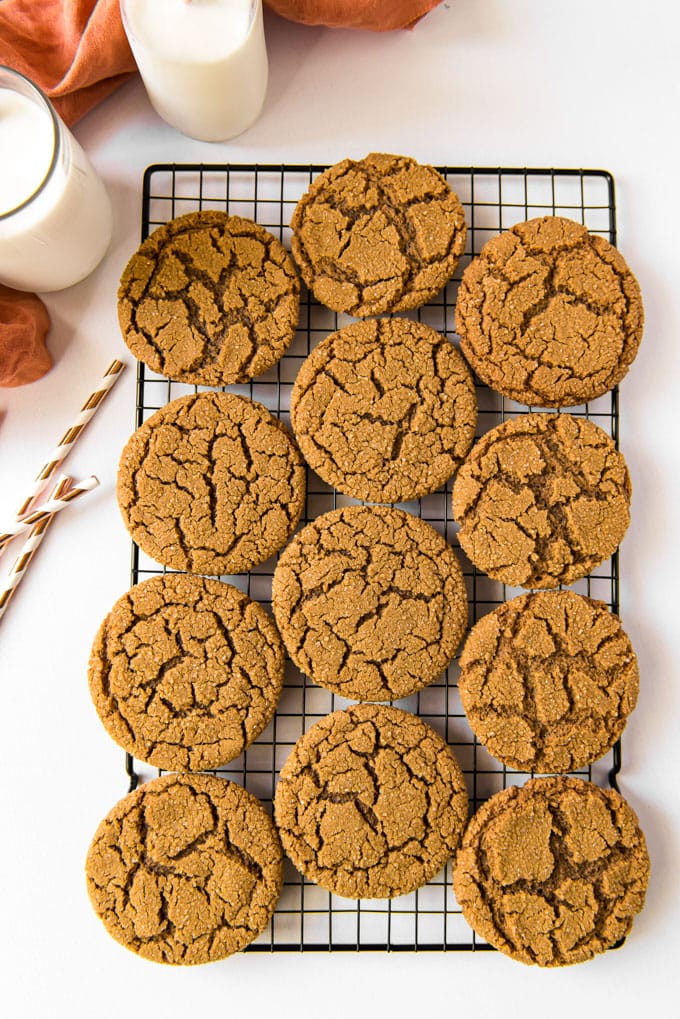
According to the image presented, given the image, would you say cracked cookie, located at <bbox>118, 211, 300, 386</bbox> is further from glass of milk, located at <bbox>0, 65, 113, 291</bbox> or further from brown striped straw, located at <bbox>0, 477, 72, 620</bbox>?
brown striped straw, located at <bbox>0, 477, 72, 620</bbox>

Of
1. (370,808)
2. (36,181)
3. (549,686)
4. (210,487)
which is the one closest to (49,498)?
(210,487)

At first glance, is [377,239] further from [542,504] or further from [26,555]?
[26,555]

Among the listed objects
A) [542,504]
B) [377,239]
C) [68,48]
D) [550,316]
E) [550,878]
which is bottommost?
[550,878]

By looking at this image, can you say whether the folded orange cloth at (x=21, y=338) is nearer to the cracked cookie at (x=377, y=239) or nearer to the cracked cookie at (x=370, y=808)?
the cracked cookie at (x=377, y=239)

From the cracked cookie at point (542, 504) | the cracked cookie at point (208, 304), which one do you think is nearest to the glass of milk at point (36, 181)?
the cracked cookie at point (208, 304)

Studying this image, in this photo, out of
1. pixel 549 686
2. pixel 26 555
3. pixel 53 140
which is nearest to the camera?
pixel 53 140

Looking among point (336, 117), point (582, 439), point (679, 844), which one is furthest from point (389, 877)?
point (336, 117)

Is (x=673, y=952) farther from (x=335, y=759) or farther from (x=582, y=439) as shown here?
(x=582, y=439)

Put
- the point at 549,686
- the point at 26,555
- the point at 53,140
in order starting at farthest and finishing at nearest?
the point at 26,555 → the point at 549,686 → the point at 53,140
